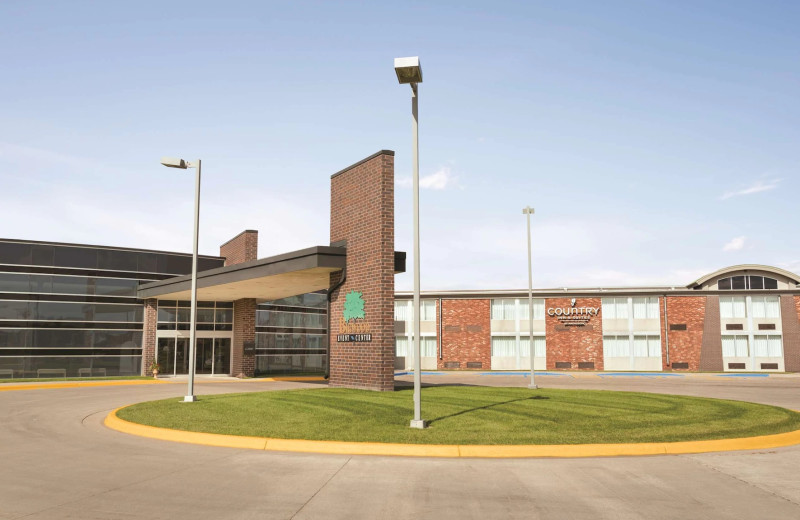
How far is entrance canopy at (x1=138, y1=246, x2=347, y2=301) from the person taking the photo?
22422 millimetres

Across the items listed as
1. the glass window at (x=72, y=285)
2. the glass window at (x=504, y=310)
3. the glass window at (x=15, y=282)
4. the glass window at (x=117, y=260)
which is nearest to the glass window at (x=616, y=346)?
the glass window at (x=504, y=310)

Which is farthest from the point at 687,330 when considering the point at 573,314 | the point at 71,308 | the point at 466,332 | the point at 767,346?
the point at 71,308

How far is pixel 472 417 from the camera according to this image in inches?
554

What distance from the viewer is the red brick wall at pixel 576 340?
50.1 metres

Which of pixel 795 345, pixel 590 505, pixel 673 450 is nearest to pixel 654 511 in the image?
pixel 590 505

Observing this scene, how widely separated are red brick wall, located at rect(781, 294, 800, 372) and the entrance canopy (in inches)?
1537

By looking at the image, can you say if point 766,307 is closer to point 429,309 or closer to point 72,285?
point 429,309

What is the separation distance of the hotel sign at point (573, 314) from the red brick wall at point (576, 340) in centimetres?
23

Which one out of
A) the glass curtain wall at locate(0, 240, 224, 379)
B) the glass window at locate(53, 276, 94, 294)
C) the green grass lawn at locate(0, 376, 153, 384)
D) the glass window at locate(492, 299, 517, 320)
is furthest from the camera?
the glass window at locate(492, 299, 517, 320)

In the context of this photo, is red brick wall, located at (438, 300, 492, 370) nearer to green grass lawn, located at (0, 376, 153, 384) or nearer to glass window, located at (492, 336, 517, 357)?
glass window, located at (492, 336, 517, 357)

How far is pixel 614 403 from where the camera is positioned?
17531 mm

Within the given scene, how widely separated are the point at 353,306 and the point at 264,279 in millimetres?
6221

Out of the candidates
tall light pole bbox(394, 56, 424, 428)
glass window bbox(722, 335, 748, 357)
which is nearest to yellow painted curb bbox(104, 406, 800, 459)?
tall light pole bbox(394, 56, 424, 428)

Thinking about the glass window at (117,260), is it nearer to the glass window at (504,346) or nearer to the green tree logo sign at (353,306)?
the green tree logo sign at (353,306)
